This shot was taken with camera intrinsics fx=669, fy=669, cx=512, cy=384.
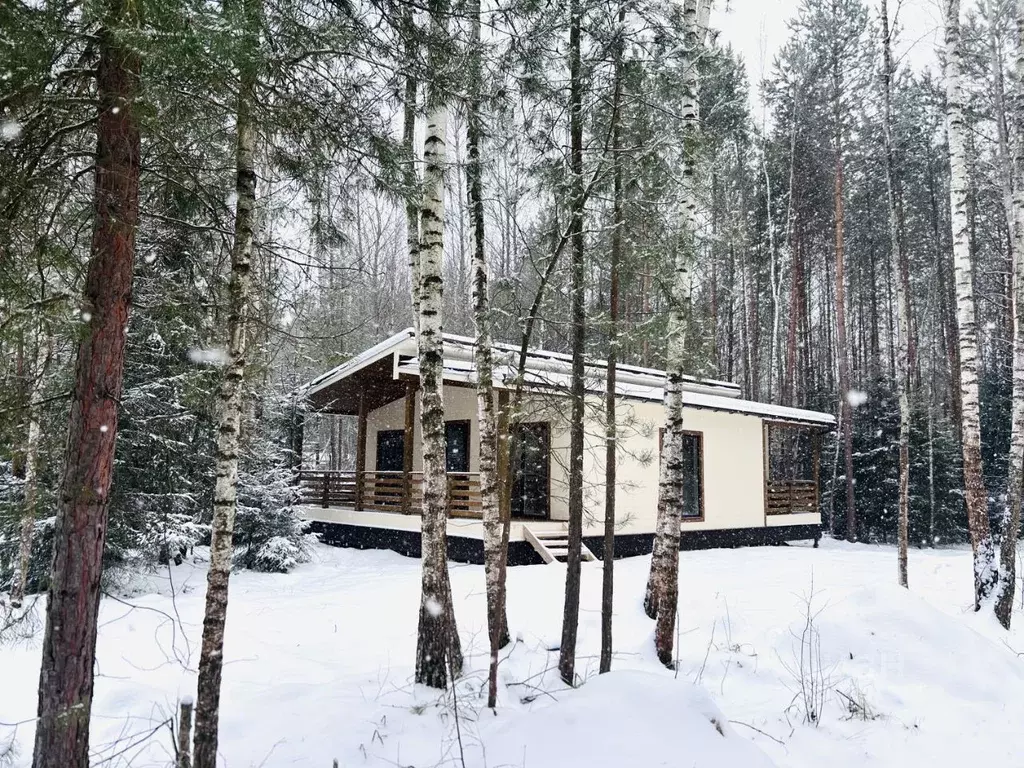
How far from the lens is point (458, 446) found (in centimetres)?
1396

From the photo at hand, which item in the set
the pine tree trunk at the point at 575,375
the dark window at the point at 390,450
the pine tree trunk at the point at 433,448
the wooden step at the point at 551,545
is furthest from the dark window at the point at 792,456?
the pine tree trunk at the point at 433,448

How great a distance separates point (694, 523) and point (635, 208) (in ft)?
30.3

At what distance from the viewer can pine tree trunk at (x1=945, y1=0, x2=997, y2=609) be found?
25.7ft

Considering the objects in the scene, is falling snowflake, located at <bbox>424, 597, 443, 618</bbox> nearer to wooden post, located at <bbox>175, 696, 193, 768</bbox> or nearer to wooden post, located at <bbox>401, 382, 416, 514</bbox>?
wooden post, located at <bbox>175, 696, 193, 768</bbox>

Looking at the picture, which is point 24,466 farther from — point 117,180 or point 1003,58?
point 1003,58

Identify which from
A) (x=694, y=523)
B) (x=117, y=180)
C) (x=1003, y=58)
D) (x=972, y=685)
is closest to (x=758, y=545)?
(x=694, y=523)

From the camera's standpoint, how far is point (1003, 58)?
13.9m

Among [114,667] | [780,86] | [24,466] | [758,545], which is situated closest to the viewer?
[114,667]

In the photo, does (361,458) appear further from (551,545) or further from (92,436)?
(92,436)

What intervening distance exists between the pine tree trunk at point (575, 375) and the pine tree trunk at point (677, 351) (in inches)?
43.0

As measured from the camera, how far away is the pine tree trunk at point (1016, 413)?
24.6 ft

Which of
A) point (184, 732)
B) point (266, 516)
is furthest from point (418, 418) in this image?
point (184, 732)

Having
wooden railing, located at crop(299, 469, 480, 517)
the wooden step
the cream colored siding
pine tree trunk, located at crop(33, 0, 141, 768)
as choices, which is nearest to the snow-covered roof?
the cream colored siding

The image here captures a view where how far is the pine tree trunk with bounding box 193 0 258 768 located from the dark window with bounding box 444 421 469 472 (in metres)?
9.78
